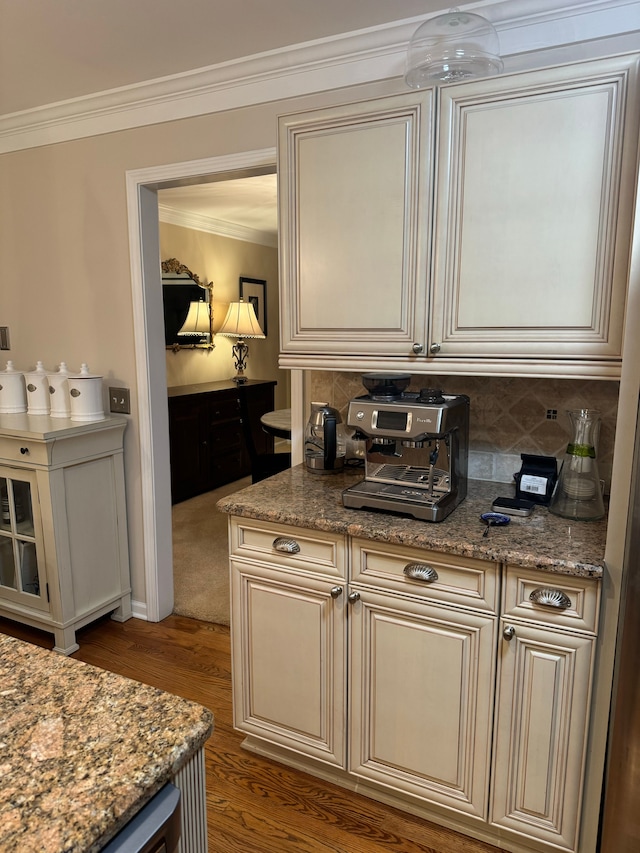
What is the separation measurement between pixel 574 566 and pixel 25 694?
1.19 m

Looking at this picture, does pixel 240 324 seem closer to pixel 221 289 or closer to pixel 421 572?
pixel 221 289

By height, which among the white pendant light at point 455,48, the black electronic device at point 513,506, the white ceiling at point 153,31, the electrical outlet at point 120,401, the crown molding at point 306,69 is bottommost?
the black electronic device at point 513,506

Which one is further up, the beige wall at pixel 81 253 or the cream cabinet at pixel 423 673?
the beige wall at pixel 81 253

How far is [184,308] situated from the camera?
5.11 m

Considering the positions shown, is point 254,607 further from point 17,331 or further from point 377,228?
point 17,331

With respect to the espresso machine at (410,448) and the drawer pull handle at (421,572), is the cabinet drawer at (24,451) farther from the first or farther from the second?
the drawer pull handle at (421,572)

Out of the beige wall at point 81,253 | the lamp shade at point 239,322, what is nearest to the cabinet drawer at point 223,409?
the lamp shade at point 239,322

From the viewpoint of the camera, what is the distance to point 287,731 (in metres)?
1.92

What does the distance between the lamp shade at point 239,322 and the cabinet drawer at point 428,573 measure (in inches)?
166

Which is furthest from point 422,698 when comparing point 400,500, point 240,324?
point 240,324

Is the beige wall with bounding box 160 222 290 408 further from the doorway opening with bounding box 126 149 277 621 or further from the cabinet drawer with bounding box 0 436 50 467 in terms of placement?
the cabinet drawer with bounding box 0 436 50 467

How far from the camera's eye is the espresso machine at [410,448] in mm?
1649

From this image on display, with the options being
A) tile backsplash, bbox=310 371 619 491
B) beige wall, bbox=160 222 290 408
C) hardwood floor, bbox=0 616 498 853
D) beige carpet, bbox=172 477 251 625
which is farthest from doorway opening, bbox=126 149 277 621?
beige wall, bbox=160 222 290 408

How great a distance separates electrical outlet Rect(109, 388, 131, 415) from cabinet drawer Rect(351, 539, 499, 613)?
1.60m
